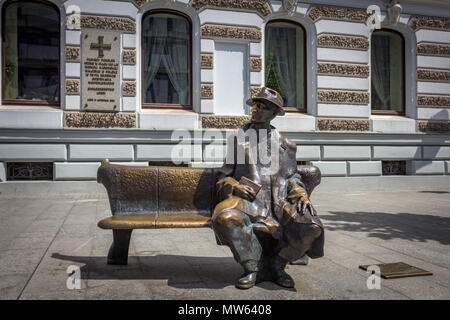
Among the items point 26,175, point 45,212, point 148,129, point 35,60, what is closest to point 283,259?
point 45,212

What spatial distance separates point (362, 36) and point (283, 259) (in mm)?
10602

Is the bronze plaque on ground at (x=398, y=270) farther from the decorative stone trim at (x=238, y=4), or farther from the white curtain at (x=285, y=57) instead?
the decorative stone trim at (x=238, y=4)

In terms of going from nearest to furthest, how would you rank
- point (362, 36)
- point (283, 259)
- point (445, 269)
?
point (283, 259)
point (445, 269)
point (362, 36)

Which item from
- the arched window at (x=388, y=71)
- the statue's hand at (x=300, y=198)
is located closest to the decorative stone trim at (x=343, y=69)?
the arched window at (x=388, y=71)

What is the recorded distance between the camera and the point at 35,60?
10.8m

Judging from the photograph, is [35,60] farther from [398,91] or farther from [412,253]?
[398,91]

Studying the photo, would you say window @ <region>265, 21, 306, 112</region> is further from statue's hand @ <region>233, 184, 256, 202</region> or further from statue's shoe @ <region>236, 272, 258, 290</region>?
statue's shoe @ <region>236, 272, 258, 290</region>

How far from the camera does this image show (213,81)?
1123 centimetres

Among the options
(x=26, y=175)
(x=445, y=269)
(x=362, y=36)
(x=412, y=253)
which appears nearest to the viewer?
(x=445, y=269)

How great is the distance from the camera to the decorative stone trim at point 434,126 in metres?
12.9

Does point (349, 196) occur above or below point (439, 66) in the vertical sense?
below

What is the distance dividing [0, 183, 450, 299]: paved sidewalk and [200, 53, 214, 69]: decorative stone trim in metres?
5.13

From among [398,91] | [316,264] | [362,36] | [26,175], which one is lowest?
[316,264]

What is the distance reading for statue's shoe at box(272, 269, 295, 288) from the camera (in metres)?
3.51
